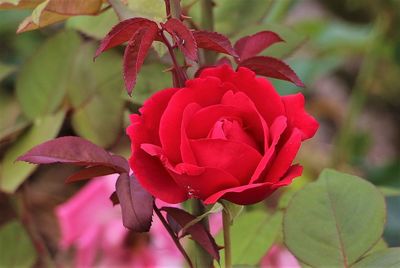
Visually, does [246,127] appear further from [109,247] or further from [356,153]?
[356,153]

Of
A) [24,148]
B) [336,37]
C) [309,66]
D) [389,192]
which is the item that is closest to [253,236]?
[389,192]

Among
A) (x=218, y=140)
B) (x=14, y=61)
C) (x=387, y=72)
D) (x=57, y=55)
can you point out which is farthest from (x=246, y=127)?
(x=387, y=72)

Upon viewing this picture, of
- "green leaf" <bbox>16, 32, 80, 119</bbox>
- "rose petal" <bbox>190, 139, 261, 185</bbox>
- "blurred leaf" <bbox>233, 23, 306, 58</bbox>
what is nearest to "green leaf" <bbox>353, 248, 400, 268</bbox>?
"rose petal" <bbox>190, 139, 261, 185</bbox>

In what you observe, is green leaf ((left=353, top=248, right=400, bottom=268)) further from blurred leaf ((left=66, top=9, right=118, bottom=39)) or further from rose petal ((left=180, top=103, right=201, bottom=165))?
blurred leaf ((left=66, top=9, right=118, bottom=39))

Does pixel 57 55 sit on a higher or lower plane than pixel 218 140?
lower

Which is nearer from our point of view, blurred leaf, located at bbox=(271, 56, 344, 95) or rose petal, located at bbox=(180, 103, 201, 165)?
rose petal, located at bbox=(180, 103, 201, 165)

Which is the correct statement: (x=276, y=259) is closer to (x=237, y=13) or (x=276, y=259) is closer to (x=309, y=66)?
(x=237, y=13)

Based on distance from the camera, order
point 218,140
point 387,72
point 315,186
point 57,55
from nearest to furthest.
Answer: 1. point 218,140
2. point 315,186
3. point 57,55
4. point 387,72
